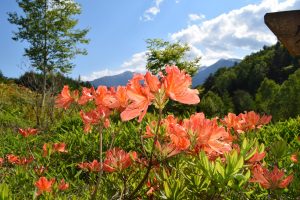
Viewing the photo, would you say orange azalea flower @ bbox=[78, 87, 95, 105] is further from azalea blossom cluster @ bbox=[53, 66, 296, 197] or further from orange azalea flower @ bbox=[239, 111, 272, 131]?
orange azalea flower @ bbox=[239, 111, 272, 131]

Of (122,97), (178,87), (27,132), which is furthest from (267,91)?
(178,87)

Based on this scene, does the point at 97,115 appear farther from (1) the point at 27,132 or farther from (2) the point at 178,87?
(1) the point at 27,132

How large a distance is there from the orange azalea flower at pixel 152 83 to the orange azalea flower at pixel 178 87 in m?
0.02

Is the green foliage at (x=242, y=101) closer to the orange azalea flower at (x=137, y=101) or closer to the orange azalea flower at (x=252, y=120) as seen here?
the orange azalea flower at (x=252, y=120)

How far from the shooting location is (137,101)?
115cm

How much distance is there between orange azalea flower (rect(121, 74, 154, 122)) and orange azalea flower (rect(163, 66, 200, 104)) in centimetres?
Answer: 6

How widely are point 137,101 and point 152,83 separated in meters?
0.07

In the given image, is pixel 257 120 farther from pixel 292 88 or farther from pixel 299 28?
pixel 292 88

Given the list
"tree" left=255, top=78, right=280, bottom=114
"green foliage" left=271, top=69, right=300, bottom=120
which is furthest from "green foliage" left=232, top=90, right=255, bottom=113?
"green foliage" left=271, top=69, right=300, bottom=120

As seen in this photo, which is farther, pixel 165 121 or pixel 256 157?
pixel 165 121

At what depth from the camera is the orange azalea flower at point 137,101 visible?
112cm

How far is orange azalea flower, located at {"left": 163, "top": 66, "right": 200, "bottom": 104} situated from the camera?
1.13 m

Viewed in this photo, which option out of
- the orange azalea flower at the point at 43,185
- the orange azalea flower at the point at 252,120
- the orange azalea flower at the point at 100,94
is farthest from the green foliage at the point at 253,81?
the orange azalea flower at the point at 100,94

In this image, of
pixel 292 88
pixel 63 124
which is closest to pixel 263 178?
pixel 63 124
